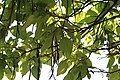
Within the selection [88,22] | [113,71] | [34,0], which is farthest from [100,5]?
[34,0]

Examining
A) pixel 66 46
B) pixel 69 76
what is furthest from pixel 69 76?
pixel 66 46

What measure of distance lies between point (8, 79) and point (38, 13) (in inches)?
22.6

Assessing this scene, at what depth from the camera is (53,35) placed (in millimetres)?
877

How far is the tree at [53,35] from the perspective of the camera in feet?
2.89

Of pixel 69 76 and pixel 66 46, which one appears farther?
pixel 69 76

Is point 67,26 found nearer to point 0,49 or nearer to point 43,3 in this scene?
point 43,3

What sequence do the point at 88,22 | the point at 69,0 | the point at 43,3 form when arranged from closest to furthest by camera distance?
the point at 69,0 < the point at 43,3 < the point at 88,22

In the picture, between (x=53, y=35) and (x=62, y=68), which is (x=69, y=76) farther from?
(x=53, y=35)

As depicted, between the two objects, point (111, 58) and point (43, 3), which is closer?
point (43, 3)

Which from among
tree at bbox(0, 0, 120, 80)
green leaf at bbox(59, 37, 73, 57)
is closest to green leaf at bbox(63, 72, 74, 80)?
tree at bbox(0, 0, 120, 80)

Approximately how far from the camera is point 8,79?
54.3 inches

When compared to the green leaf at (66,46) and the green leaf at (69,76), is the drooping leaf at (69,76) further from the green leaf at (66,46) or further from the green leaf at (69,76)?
the green leaf at (66,46)

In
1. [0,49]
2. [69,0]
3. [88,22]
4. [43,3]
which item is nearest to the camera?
[69,0]

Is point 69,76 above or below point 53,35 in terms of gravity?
below
